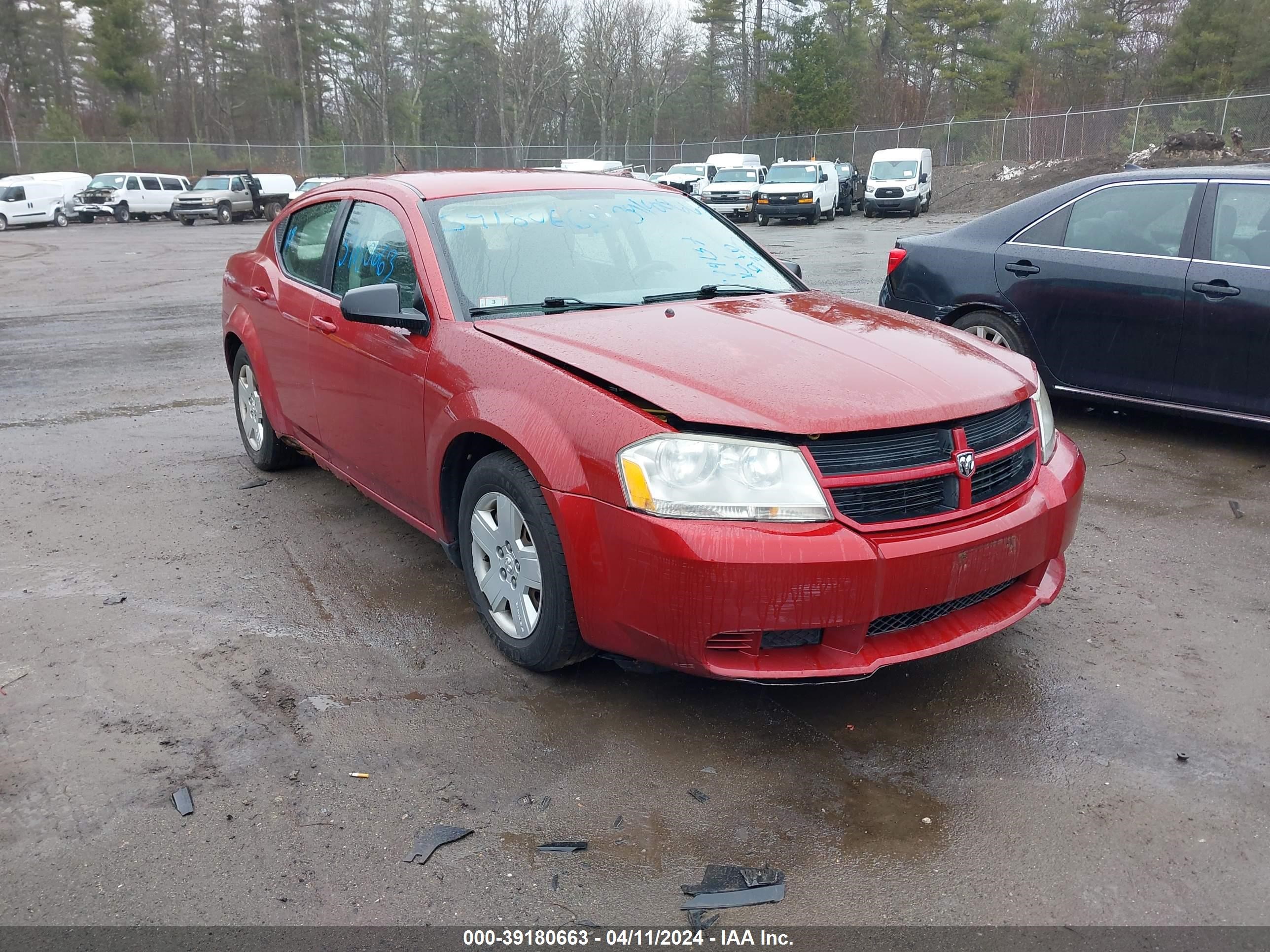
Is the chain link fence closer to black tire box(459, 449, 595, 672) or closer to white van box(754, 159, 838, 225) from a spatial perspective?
white van box(754, 159, 838, 225)

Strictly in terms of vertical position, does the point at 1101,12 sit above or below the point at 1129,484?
above

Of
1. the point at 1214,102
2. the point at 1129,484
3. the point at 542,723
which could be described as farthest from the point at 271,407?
the point at 1214,102

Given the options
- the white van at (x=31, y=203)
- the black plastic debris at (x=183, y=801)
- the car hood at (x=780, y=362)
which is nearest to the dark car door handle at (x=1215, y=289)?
the car hood at (x=780, y=362)

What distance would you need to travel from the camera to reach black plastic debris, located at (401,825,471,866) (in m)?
2.63

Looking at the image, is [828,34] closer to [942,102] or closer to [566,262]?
[942,102]

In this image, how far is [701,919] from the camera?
2426 millimetres

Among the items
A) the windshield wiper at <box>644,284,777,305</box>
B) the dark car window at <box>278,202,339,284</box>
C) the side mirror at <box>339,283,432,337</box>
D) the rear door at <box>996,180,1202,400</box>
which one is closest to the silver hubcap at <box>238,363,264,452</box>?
the dark car window at <box>278,202,339,284</box>

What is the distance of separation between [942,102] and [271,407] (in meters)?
62.9

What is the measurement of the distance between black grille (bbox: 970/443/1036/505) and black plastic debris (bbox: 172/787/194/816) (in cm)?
247

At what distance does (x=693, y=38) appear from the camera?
73.4 metres

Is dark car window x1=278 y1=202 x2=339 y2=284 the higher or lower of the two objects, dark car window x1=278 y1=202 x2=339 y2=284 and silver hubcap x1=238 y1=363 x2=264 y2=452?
the higher

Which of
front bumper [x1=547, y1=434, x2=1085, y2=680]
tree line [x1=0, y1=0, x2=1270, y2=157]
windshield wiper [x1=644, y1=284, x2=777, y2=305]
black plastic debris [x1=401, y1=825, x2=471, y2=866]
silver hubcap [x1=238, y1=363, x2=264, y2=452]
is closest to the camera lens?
black plastic debris [x1=401, y1=825, x2=471, y2=866]

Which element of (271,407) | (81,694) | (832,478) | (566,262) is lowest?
(81,694)

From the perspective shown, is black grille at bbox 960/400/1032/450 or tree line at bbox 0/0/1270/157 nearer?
black grille at bbox 960/400/1032/450
